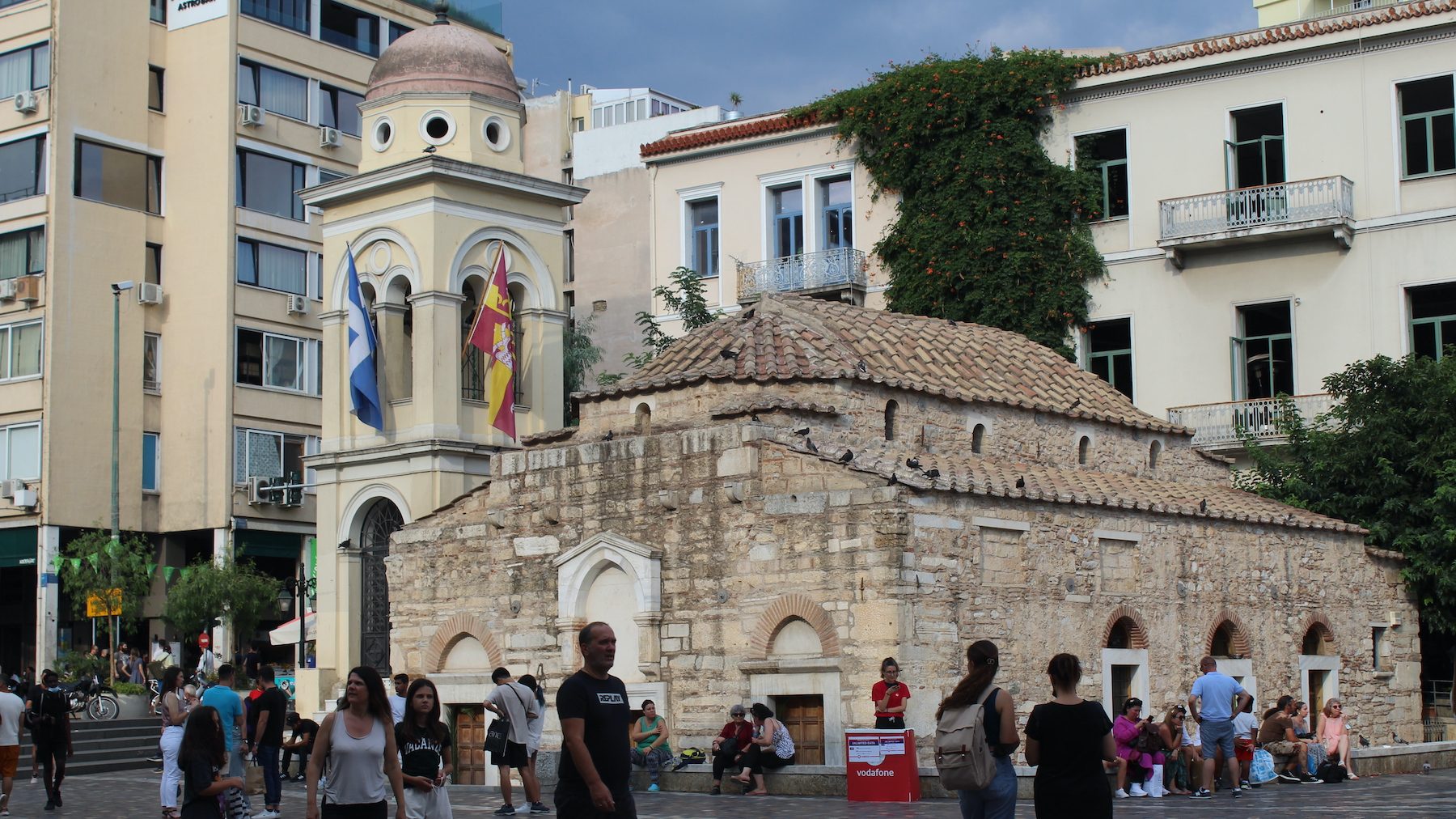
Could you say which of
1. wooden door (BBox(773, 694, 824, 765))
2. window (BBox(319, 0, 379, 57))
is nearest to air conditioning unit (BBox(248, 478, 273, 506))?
window (BBox(319, 0, 379, 57))

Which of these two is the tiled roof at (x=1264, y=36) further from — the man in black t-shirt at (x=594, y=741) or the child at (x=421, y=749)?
the man in black t-shirt at (x=594, y=741)

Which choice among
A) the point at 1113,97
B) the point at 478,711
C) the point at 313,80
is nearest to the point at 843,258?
the point at 1113,97

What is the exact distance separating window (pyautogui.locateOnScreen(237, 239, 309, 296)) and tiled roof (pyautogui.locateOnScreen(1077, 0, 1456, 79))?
813 inches

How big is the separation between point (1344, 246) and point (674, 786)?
15032 mm

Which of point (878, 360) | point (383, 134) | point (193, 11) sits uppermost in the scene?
point (193, 11)

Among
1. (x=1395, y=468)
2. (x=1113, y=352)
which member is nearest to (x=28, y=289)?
(x=1113, y=352)

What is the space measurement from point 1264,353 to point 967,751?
2183 cm

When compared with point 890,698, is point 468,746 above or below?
below

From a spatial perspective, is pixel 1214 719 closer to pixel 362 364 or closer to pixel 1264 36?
pixel 1264 36

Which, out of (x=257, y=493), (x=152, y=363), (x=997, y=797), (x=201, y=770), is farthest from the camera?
(x=152, y=363)

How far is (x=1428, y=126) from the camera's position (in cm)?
2970

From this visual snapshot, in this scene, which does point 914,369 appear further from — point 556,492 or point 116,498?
point 116,498

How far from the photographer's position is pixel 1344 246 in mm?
29812

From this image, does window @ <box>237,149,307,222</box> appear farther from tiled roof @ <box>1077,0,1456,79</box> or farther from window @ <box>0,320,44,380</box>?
tiled roof @ <box>1077,0,1456,79</box>
